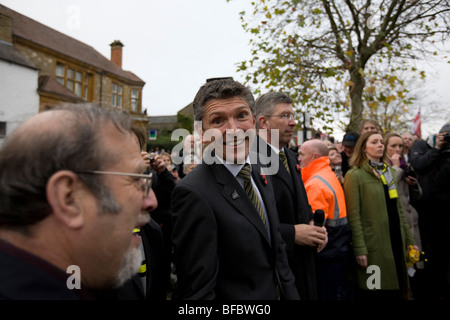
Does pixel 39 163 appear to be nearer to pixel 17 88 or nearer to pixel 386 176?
pixel 386 176

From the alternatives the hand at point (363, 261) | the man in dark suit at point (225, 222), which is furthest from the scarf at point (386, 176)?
the man in dark suit at point (225, 222)

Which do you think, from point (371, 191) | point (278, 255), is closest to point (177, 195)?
point (278, 255)

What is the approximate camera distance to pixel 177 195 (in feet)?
5.32

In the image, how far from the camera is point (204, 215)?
61.0 inches

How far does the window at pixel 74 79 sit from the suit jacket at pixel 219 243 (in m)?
24.9

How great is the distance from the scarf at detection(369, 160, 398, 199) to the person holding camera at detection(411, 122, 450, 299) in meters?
1.71

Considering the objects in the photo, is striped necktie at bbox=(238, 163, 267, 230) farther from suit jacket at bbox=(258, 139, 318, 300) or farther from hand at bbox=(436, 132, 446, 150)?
hand at bbox=(436, 132, 446, 150)

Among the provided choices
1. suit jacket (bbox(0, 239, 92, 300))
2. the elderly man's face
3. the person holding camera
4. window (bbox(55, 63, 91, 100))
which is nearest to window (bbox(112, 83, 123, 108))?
window (bbox(55, 63, 91, 100))

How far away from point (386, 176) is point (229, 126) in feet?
8.62

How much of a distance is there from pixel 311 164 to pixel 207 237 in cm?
215

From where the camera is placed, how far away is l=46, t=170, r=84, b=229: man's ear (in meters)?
0.96

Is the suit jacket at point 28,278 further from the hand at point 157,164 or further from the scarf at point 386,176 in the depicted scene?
the scarf at point 386,176
